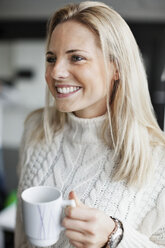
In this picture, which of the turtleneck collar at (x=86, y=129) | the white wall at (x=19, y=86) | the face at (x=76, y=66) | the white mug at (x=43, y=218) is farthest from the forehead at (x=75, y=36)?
the white wall at (x=19, y=86)

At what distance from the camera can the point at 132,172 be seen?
0.77m

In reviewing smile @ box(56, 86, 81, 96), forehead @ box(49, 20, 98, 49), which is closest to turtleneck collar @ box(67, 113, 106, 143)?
smile @ box(56, 86, 81, 96)

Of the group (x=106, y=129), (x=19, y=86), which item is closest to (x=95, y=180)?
(x=106, y=129)

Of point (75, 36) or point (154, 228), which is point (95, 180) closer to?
point (154, 228)

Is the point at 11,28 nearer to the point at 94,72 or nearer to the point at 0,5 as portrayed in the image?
the point at 0,5

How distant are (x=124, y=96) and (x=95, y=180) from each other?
0.26 meters

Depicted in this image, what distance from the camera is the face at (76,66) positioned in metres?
0.73

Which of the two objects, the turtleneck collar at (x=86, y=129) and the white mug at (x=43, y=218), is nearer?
the white mug at (x=43, y=218)

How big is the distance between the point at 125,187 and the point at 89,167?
4.8 inches

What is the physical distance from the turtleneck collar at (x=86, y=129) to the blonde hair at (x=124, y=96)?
27 millimetres

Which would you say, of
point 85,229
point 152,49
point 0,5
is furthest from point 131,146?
point 0,5

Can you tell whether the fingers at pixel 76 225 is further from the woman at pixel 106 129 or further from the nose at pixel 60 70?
the nose at pixel 60 70

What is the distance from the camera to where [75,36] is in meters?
0.74

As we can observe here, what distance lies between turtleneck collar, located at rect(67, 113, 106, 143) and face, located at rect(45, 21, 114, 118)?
0.27ft
